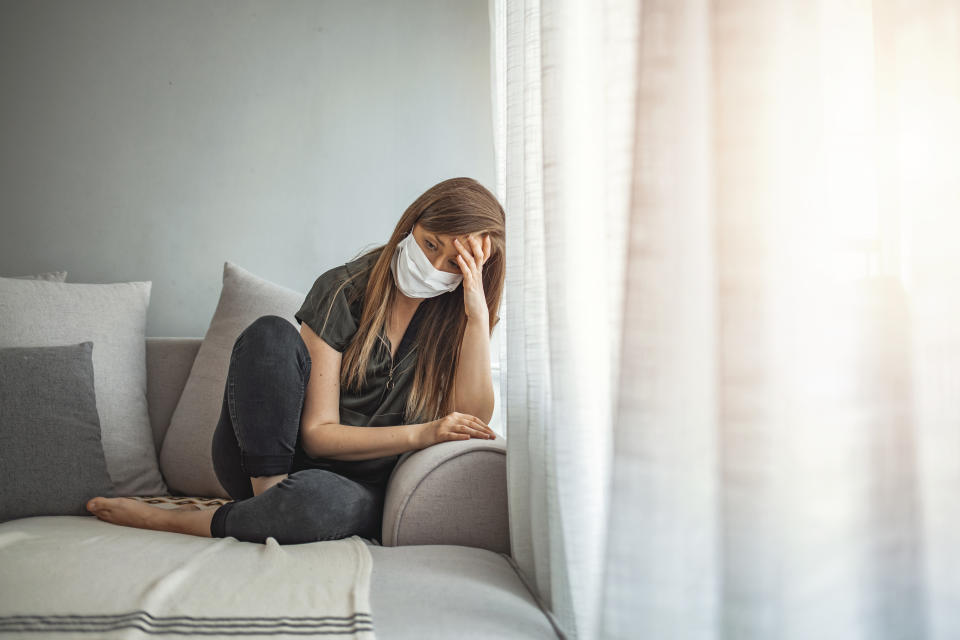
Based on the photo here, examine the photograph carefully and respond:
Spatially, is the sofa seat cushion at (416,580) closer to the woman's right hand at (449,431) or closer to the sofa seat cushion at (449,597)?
the sofa seat cushion at (449,597)

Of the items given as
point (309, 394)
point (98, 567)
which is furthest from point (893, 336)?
point (309, 394)

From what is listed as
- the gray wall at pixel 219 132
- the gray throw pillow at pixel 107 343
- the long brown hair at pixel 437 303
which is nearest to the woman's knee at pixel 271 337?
the long brown hair at pixel 437 303

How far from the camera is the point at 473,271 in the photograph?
1316mm

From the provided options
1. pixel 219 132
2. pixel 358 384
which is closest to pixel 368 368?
pixel 358 384

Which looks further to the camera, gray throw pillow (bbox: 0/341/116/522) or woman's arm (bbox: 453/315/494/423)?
woman's arm (bbox: 453/315/494/423)

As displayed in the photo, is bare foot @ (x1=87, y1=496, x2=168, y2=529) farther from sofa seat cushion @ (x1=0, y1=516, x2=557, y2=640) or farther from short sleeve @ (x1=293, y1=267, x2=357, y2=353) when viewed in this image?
short sleeve @ (x1=293, y1=267, x2=357, y2=353)

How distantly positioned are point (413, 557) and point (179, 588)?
0.31 metres

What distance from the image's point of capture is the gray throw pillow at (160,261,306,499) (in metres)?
1.53

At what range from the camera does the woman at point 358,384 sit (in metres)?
1.06

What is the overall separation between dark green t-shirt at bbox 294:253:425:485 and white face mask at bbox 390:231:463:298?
0.28ft

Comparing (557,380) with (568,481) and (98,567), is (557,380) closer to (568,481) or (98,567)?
(568,481)

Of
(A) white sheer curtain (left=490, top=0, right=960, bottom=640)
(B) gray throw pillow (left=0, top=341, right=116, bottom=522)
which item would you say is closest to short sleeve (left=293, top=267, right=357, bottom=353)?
(B) gray throw pillow (left=0, top=341, right=116, bottom=522)

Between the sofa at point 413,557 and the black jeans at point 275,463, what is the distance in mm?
38

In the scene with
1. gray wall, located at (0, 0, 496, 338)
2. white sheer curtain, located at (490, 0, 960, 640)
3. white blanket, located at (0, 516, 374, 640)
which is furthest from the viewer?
gray wall, located at (0, 0, 496, 338)
